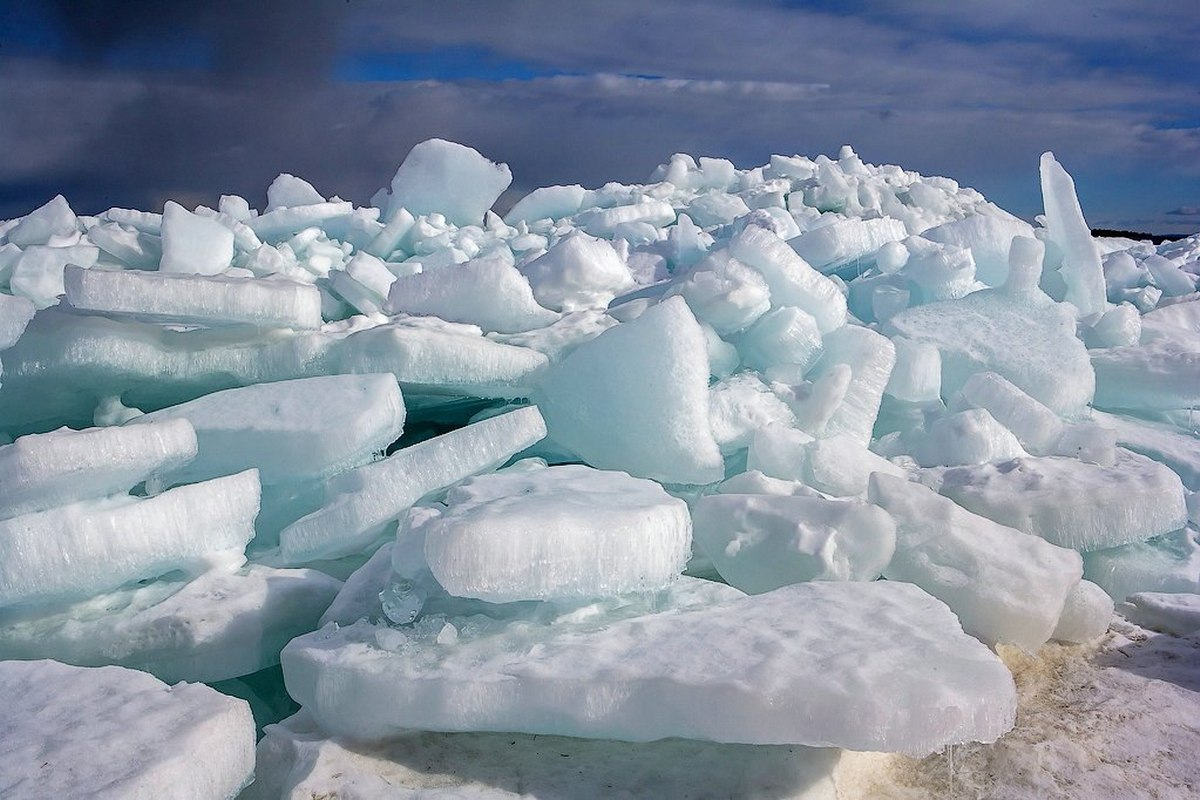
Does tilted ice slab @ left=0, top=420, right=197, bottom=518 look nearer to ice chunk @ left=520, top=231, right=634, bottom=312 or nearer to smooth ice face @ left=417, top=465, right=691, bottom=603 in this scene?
smooth ice face @ left=417, top=465, right=691, bottom=603

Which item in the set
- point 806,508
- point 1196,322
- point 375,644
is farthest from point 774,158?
point 375,644

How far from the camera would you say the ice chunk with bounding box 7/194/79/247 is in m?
6.22

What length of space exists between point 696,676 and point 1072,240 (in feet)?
12.6

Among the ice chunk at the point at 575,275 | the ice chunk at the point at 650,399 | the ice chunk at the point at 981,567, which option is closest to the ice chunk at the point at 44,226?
the ice chunk at the point at 575,275

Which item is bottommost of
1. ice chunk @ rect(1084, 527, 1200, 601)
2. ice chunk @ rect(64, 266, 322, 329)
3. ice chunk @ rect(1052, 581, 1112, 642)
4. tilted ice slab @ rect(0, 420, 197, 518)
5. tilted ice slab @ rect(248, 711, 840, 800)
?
ice chunk @ rect(1084, 527, 1200, 601)

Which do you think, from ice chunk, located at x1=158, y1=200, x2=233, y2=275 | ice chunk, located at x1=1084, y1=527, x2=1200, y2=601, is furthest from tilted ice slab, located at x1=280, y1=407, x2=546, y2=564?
ice chunk, located at x1=158, y1=200, x2=233, y2=275

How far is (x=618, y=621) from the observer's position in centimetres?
214

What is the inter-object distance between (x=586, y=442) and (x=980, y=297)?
225 cm

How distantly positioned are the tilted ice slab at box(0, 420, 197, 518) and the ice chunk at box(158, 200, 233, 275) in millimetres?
2221

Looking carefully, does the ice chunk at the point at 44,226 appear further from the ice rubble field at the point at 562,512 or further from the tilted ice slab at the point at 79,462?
the tilted ice slab at the point at 79,462

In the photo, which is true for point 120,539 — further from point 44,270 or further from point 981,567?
point 44,270

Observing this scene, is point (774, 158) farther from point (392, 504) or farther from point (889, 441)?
point (392, 504)

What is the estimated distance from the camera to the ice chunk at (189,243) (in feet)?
15.0

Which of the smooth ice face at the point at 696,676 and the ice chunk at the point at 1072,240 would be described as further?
the ice chunk at the point at 1072,240
